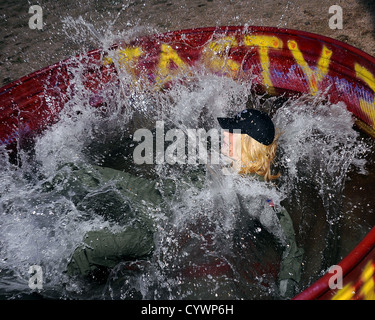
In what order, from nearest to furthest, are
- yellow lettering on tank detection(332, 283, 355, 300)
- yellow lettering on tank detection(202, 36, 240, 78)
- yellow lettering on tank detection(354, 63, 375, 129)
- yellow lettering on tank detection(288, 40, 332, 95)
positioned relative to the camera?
yellow lettering on tank detection(332, 283, 355, 300) → yellow lettering on tank detection(354, 63, 375, 129) → yellow lettering on tank detection(288, 40, 332, 95) → yellow lettering on tank detection(202, 36, 240, 78)

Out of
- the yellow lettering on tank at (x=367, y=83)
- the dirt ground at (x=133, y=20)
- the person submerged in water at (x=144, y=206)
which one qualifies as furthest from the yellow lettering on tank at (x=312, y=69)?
the dirt ground at (x=133, y=20)

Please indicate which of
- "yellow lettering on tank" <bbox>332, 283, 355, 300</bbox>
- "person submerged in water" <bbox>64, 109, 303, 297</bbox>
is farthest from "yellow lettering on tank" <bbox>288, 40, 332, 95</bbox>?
"yellow lettering on tank" <bbox>332, 283, 355, 300</bbox>

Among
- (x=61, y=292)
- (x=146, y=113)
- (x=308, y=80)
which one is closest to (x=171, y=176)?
(x=146, y=113)

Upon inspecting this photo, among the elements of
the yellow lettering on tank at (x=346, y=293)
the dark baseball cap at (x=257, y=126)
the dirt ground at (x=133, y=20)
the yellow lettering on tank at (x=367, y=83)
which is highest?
the dirt ground at (x=133, y=20)

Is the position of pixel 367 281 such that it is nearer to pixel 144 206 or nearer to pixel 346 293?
pixel 346 293

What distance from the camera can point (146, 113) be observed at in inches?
111

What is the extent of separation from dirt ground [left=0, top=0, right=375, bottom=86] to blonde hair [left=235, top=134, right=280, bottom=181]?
6.76 feet

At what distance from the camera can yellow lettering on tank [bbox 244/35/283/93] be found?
8.18 feet

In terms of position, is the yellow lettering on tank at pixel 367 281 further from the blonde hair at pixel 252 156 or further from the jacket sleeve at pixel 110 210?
the jacket sleeve at pixel 110 210

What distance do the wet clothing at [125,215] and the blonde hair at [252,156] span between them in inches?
8.4

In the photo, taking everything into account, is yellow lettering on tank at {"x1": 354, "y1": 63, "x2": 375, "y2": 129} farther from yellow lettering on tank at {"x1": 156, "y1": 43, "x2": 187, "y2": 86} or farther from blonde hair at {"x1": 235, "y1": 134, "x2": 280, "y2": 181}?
yellow lettering on tank at {"x1": 156, "y1": 43, "x2": 187, "y2": 86}

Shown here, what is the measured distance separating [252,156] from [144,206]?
76 centimetres

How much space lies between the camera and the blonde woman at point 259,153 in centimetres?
174
